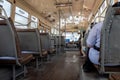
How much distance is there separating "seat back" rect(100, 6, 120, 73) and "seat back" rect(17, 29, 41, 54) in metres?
2.50

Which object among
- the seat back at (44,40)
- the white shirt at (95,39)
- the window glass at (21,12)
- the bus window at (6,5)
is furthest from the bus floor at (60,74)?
the window glass at (21,12)

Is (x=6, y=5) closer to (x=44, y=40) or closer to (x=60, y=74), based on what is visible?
(x=44, y=40)

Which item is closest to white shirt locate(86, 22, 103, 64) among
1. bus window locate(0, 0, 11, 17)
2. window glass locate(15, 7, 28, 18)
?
bus window locate(0, 0, 11, 17)

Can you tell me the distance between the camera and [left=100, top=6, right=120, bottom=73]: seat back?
1.84 metres

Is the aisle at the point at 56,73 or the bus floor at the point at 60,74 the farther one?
the aisle at the point at 56,73

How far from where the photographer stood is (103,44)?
6.28 feet

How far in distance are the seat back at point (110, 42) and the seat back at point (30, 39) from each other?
250cm

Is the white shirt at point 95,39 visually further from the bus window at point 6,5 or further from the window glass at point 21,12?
the window glass at point 21,12

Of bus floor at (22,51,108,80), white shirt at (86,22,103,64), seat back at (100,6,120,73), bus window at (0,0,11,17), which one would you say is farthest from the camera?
bus window at (0,0,11,17)

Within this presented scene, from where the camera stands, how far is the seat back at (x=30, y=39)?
167 inches

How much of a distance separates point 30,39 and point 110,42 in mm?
2717

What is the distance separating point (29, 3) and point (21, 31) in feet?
15.7

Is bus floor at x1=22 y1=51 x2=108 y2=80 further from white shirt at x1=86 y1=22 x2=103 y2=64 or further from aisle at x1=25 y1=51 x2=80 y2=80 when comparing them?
white shirt at x1=86 y1=22 x2=103 y2=64

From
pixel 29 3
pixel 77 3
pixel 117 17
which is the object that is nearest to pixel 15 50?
pixel 117 17
